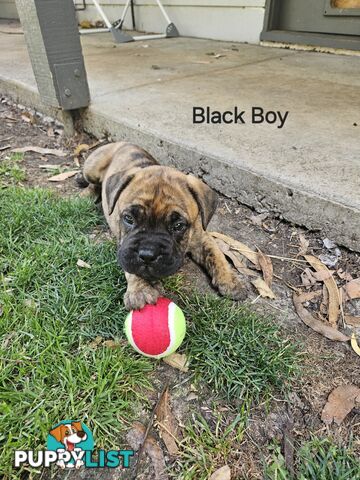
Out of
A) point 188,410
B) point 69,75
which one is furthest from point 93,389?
point 69,75

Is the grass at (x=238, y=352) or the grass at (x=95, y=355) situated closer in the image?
the grass at (x=95, y=355)

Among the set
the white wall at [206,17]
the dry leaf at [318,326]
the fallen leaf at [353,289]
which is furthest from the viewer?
the white wall at [206,17]

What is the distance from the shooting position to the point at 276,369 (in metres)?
2.26

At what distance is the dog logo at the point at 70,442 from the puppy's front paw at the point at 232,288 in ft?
4.41

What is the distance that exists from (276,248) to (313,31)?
19.6ft

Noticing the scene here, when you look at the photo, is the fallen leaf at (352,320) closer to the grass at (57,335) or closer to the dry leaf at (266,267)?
the dry leaf at (266,267)

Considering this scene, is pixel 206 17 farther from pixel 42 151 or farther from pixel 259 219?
pixel 259 219

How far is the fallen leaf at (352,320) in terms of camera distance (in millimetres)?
2619

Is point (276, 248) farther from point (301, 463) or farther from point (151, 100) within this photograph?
point (151, 100)

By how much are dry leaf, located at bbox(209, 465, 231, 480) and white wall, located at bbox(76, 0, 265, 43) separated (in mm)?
8222

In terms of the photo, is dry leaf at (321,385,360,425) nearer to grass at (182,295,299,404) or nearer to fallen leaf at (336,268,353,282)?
grass at (182,295,299,404)

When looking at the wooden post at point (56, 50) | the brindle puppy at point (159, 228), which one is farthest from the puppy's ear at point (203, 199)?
the wooden post at point (56, 50)

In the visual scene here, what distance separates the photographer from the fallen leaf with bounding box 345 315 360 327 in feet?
8.59

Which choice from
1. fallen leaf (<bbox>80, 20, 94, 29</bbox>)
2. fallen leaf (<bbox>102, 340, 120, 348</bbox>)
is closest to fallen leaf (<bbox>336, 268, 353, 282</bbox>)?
fallen leaf (<bbox>102, 340, 120, 348</bbox>)
